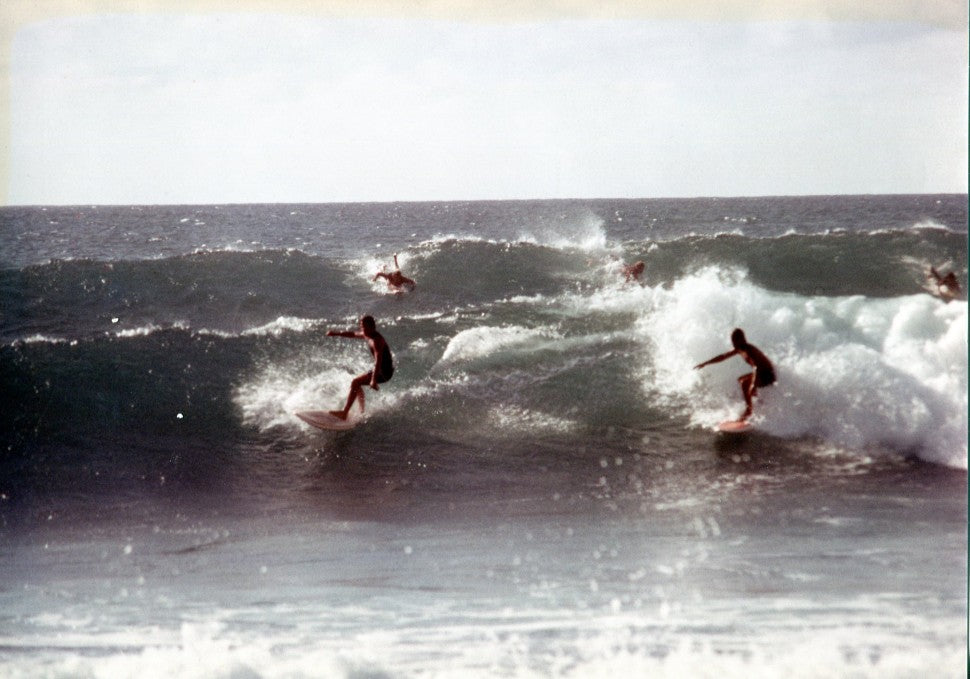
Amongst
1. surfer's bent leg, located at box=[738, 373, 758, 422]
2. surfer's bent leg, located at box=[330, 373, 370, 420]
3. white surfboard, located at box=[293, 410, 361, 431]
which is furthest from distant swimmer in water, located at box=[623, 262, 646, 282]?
white surfboard, located at box=[293, 410, 361, 431]

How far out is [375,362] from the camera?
3.75 metres

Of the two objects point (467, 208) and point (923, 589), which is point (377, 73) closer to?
point (467, 208)

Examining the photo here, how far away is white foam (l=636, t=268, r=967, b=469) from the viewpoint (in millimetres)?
3553

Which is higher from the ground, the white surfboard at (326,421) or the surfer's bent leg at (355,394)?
the surfer's bent leg at (355,394)

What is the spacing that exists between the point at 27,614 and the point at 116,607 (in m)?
0.38

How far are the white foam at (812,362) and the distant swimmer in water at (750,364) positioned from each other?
0.03 meters

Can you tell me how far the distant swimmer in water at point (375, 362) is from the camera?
12.3 ft

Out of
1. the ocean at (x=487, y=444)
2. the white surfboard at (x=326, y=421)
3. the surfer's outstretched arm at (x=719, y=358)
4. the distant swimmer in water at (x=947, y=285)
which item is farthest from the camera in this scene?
the white surfboard at (x=326, y=421)

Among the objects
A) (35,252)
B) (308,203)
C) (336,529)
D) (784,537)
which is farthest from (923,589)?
(35,252)

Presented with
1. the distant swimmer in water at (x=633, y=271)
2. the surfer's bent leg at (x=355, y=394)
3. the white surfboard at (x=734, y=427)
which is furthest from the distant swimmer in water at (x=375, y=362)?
the white surfboard at (x=734, y=427)

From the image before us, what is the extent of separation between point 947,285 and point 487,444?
1977 mm

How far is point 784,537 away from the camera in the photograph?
3480mm

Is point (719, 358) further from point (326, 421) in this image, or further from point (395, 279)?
point (326, 421)

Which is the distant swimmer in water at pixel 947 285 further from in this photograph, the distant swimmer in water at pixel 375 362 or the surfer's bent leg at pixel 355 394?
the surfer's bent leg at pixel 355 394
